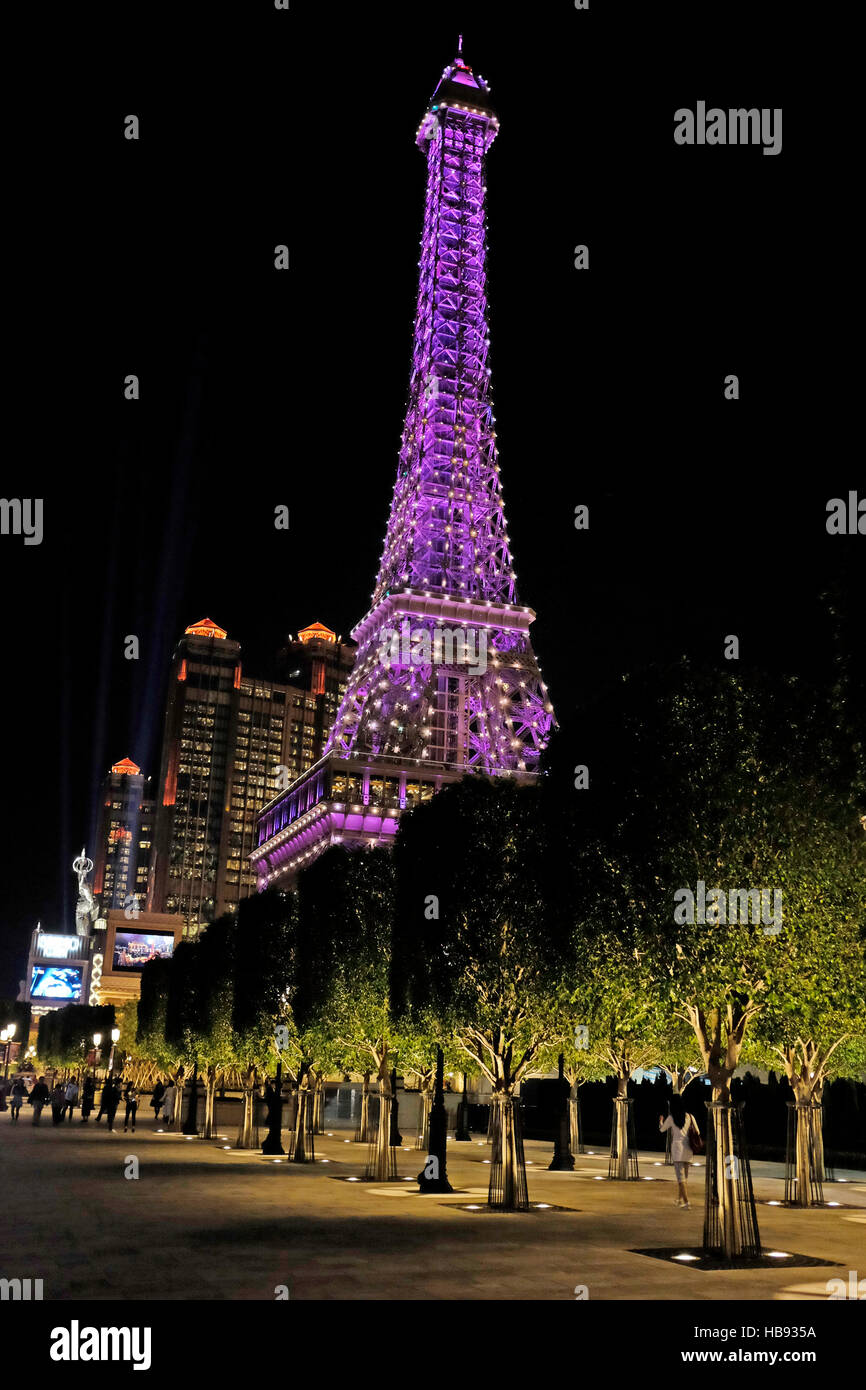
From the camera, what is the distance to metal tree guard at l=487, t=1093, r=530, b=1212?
86.7ft

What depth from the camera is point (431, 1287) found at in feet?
51.7

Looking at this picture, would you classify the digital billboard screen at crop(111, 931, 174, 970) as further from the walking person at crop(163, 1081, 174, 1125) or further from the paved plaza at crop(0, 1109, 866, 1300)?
the paved plaza at crop(0, 1109, 866, 1300)

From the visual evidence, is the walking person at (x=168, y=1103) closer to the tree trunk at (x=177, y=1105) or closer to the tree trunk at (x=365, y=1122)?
the tree trunk at (x=177, y=1105)

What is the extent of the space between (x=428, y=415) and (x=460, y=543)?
517 inches

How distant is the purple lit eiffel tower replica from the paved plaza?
3067 inches

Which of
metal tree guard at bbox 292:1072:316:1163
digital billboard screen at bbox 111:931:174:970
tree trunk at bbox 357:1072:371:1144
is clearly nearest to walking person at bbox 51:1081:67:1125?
tree trunk at bbox 357:1072:371:1144

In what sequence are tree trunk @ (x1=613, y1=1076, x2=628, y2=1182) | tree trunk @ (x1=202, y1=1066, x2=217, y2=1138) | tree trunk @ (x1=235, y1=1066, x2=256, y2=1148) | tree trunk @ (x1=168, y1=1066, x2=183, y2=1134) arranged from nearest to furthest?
1. tree trunk @ (x1=613, y1=1076, x2=628, y2=1182)
2. tree trunk @ (x1=235, y1=1066, x2=256, y2=1148)
3. tree trunk @ (x1=202, y1=1066, x2=217, y2=1138)
4. tree trunk @ (x1=168, y1=1066, x2=183, y2=1134)

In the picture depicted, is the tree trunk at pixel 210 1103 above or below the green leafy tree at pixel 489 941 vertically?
below

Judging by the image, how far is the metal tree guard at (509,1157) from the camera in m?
26.4

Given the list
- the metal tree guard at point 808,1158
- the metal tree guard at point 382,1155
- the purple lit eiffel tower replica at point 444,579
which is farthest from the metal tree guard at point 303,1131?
the purple lit eiffel tower replica at point 444,579

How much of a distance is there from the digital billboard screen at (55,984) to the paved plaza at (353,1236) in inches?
3990
